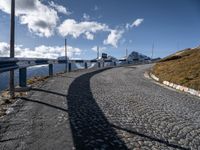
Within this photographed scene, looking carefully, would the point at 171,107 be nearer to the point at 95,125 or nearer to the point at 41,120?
the point at 95,125

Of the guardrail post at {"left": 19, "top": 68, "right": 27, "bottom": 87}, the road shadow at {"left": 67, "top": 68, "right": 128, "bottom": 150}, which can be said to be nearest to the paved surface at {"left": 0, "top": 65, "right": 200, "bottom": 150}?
the road shadow at {"left": 67, "top": 68, "right": 128, "bottom": 150}

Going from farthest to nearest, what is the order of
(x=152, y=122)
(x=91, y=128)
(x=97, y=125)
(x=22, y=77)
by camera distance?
(x=22, y=77) < (x=152, y=122) < (x=97, y=125) < (x=91, y=128)

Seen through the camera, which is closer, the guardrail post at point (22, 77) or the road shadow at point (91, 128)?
the road shadow at point (91, 128)

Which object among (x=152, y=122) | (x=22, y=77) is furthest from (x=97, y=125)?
(x=22, y=77)

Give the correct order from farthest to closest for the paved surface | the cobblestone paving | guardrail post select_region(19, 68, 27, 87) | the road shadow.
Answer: guardrail post select_region(19, 68, 27, 87), the cobblestone paving, the paved surface, the road shadow

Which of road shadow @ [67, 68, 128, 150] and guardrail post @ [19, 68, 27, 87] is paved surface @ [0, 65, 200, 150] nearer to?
road shadow @ [67, 68, 128, 150]

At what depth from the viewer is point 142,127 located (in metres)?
7.85

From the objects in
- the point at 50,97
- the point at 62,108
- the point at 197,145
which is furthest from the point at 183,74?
the point at 197,145

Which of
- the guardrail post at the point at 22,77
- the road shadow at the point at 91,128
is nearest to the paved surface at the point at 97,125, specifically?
the road shadow at the point at 91,128

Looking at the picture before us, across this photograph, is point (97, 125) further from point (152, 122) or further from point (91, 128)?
point (152, 122)

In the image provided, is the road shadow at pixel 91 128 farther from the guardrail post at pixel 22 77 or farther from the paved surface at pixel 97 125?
the guardrail post at pixel 22 77

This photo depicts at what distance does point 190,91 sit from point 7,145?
1347 cm

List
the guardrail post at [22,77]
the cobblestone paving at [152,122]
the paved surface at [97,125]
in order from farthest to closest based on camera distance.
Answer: the guardrail post at [22,77] < the cobblestone paving at [152,122] < the paved surface at [97,125]

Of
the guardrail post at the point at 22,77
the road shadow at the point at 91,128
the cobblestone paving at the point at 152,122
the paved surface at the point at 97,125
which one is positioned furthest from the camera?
the guardrail post at the point at 22,77
